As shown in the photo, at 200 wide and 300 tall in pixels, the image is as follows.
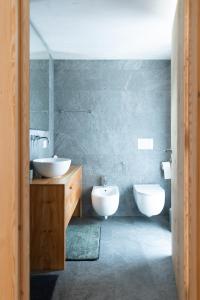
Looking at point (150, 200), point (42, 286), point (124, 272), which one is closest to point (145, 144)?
point (150, 200)

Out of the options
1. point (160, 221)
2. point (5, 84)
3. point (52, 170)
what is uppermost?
point (5, 84)

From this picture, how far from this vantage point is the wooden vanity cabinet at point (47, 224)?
2.17m

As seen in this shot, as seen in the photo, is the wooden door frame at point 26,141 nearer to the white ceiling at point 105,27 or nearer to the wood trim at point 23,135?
the wood trim at point 23,135

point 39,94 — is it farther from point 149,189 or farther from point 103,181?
point 149,189

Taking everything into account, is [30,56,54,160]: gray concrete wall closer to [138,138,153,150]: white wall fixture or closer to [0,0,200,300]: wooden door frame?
[138,138,153,150]: white wall fixture

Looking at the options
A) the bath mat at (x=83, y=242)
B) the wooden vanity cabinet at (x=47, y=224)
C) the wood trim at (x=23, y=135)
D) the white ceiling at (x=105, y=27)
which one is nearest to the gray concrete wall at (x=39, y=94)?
the white ceiling at (x=105, y=27)

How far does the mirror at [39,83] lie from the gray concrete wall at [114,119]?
493 mm

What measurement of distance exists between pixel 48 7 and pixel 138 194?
2.37 m

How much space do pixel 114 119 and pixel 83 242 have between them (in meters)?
1.88

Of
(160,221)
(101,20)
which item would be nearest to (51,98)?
(101,20)

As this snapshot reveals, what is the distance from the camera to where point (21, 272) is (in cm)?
94

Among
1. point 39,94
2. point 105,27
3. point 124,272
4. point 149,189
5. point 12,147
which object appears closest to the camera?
point 12,147

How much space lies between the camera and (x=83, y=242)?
2.96 meters

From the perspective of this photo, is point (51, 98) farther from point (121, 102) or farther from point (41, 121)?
point (121, 102)
